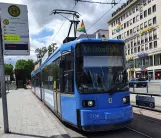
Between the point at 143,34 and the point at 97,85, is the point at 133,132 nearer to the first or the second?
the point at 97,85

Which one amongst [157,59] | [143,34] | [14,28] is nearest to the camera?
[14,28]

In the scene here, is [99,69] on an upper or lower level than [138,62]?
lower

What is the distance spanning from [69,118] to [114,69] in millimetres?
2070

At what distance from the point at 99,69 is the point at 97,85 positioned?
0.47 metres

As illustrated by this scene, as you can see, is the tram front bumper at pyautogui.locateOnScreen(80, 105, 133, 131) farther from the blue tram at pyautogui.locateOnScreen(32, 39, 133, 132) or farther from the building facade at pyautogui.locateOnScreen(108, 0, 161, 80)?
the building facade at pyautogui.locateOnScreen(108, 0, 161, 80)

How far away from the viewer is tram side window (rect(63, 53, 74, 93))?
784cm

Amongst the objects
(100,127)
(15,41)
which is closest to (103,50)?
(100,127)

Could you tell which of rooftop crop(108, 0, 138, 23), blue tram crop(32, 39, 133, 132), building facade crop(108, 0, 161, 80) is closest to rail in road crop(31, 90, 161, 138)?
blue tram crop(32, 39, 133, 132)

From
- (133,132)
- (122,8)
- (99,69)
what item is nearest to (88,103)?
(99,69)

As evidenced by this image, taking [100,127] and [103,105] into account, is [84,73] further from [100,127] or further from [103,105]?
[100,127]

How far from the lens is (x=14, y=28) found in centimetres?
803

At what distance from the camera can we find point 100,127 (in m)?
7.21

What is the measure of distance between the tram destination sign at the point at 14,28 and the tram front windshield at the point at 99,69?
186 cm

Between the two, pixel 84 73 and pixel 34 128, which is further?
pixel 34 128
